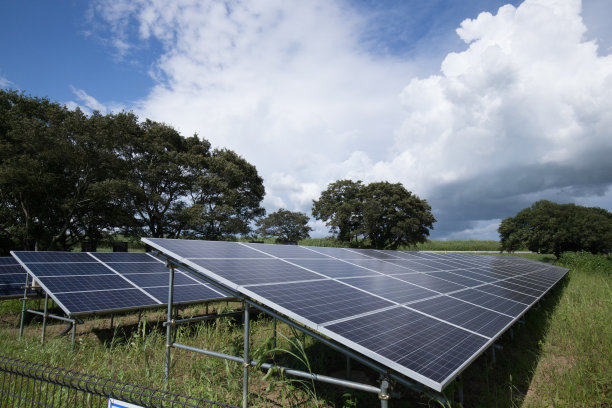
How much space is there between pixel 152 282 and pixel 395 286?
26.2ft

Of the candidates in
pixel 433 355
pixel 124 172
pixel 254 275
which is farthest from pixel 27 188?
pixel 433 355

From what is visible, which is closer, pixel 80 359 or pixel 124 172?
pixel 80 359

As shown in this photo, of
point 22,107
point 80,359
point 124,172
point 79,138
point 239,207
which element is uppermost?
point 22,107

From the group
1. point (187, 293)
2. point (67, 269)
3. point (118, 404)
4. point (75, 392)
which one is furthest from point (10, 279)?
point (118, 404)

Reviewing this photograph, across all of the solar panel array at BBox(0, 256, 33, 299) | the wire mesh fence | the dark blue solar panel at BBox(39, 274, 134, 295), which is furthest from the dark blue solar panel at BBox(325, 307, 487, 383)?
the solar panel array at BBox(0, 256, 33, 299)

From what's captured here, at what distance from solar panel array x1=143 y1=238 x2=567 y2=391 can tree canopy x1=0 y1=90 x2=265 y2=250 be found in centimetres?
2394

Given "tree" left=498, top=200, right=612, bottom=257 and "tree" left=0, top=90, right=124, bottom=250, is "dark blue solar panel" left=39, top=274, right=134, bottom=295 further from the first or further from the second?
"tree" left=498, top=200, right=612, bottom=257

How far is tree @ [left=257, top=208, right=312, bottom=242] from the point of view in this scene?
43.4 m

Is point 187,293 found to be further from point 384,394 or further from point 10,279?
point 384,394

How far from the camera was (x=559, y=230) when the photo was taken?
39656 mm

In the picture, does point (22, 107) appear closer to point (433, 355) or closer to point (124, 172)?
point (124, 172)

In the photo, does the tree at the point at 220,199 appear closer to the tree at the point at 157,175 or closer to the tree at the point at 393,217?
the tree at the point at 157,175

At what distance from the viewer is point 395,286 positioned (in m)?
6.48

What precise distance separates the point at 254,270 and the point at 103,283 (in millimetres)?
6739
